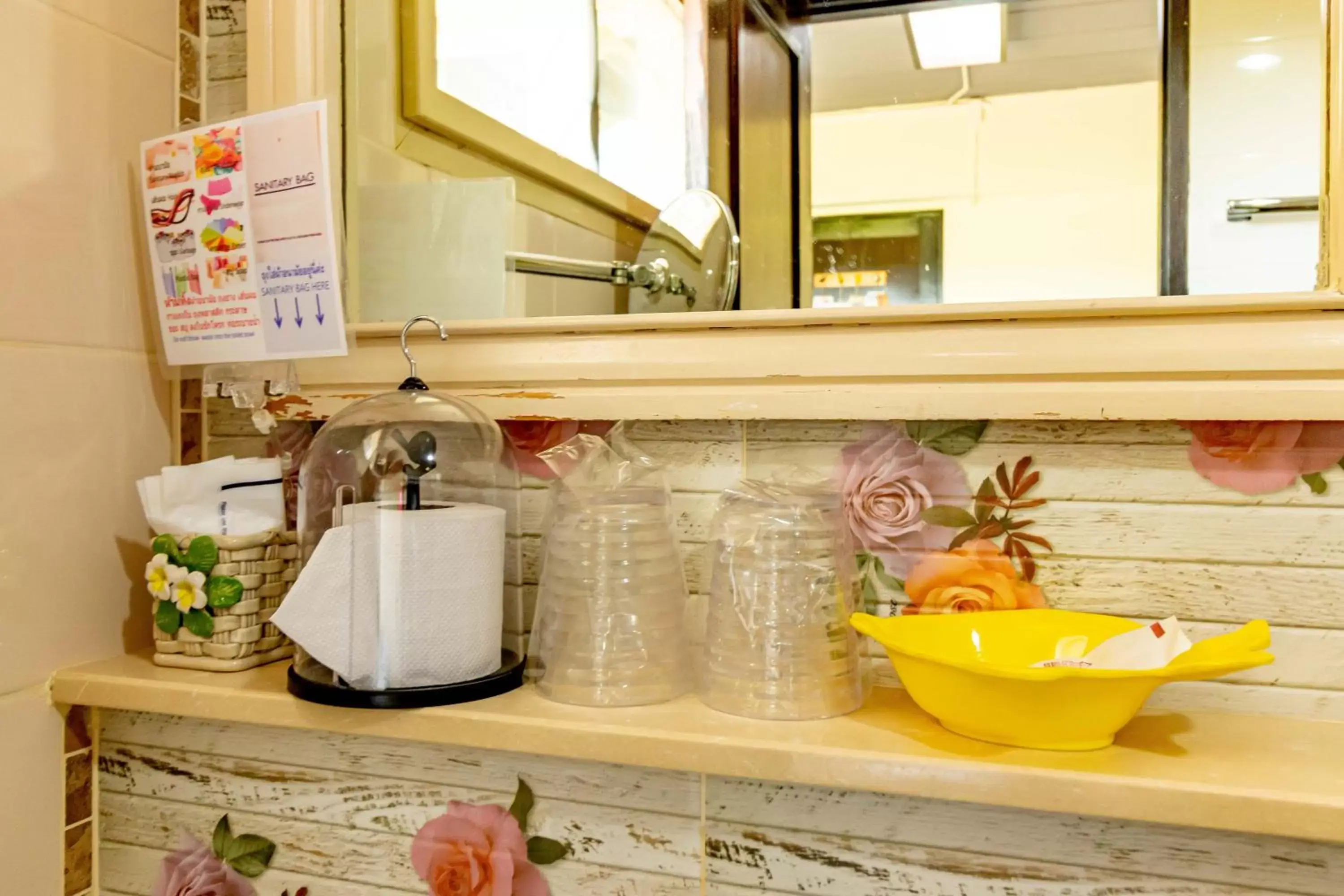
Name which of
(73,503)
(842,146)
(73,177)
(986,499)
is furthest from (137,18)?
(986,499)

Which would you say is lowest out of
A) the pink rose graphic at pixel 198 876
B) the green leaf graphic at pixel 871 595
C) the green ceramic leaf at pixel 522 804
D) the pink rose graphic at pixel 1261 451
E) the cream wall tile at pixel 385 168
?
the pink rose graphic at pixel 198 876

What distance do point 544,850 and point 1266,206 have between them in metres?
0.69

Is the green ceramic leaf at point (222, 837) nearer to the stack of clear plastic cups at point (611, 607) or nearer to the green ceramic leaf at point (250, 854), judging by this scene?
the green ceramic leaf at point (250, 854)

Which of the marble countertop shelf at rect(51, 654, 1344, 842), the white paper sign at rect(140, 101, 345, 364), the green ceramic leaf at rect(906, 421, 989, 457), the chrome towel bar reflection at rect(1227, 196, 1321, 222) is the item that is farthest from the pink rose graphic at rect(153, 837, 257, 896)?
the chrome towel bar reflection at rect(1227, 196, 1321, 222)

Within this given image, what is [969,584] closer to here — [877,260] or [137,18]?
[877,260]

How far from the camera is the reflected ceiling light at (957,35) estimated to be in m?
0.83

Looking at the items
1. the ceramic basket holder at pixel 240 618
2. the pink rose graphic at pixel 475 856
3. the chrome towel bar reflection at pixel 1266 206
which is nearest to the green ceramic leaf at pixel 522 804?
the pink rose graphic at pixel 475 856

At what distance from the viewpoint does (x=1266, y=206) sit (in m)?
0.69

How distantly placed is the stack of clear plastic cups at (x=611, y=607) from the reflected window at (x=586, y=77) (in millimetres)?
328

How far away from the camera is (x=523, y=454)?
85cm

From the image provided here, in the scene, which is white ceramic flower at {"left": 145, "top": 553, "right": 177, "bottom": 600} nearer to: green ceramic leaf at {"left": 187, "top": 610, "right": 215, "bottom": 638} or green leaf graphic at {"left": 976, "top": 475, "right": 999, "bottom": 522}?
green ceramic leaf at {"left": 187, "top": 610, "right": 215, "bottom": 638}

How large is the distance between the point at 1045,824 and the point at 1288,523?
0.89 feet

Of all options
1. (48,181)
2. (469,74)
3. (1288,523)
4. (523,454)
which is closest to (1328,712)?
(1288,523)

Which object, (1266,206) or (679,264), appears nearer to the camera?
(1266,206)
